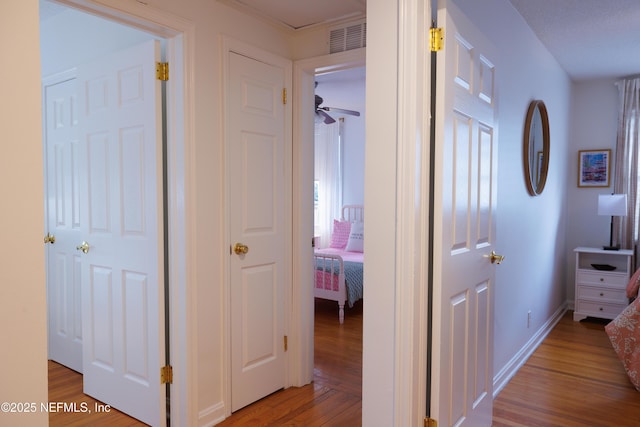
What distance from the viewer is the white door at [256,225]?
2561 mm

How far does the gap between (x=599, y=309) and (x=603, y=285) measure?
25 centimetres

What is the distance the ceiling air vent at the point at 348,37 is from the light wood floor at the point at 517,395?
219cm

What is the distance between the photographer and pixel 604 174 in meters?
4.87

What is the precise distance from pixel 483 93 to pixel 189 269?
1.72 m

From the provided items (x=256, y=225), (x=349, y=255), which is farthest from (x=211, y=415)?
(x=349, y=255)

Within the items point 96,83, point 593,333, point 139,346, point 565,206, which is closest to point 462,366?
point 139,346

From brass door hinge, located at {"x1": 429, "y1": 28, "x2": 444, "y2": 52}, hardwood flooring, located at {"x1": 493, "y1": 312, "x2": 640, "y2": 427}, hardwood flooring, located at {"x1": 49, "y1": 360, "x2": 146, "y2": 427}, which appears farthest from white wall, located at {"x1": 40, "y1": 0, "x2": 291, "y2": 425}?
hardwood flooring, located at {"x1": 493, "y1": 312, "x2": 640, "y2": 427}

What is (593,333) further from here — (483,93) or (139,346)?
(139,346)

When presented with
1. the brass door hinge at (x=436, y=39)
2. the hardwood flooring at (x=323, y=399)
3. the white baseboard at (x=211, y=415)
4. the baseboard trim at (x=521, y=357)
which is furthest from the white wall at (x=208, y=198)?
the baseboard trim at (x=521, y=357)

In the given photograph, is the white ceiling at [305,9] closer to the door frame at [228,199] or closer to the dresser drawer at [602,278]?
the door frame at [228,199]

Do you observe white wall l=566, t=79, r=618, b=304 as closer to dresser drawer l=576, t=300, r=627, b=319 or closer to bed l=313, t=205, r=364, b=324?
dresser drawer l=576, t=300, r=627, b=319

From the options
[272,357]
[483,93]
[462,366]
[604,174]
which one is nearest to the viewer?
[462,366]

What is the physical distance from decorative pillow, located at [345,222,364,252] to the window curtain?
2.87 m

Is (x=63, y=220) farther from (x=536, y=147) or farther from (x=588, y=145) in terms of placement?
(x=588, y=145)
